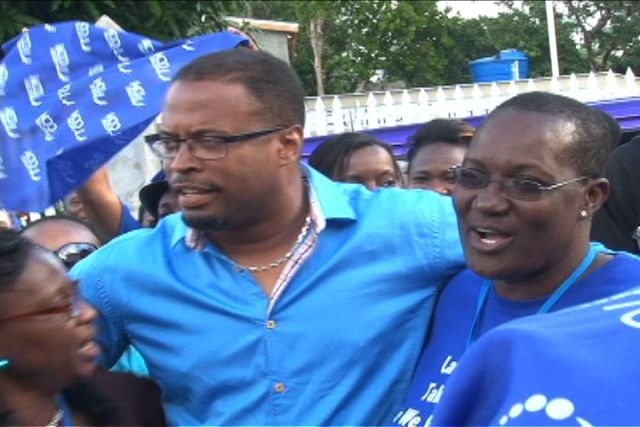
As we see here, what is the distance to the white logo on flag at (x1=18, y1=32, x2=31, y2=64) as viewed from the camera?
427 centimetres

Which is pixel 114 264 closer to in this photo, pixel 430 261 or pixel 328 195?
pixel 328 195

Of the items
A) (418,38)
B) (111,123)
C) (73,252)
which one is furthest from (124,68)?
(418,38)

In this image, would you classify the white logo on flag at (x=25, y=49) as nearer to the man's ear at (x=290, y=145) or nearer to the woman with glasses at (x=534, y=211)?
the man's ear at (x=290, y=145)

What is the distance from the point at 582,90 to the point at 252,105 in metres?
10.4

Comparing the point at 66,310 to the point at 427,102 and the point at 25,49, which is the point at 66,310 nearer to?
the point at 25,49

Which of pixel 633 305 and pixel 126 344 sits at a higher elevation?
pixel 633 305

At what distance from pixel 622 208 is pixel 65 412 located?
221 centimetres

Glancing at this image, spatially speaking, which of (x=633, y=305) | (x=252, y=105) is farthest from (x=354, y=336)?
(x=633, y=305)

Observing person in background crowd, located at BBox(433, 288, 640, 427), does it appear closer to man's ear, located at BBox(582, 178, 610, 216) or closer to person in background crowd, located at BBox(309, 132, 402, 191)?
man's ear, located at BBox(582, 178, 610, 216)

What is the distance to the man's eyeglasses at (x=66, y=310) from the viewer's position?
6.33 ft

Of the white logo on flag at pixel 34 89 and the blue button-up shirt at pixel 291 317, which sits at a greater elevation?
the white logo on flag at pixel 34 89

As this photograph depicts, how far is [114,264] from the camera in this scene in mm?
2363

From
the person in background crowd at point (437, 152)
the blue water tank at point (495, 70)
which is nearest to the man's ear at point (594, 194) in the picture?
the person in background crowd at point (437, 152)

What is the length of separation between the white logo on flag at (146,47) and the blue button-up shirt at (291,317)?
2192 millimetres
